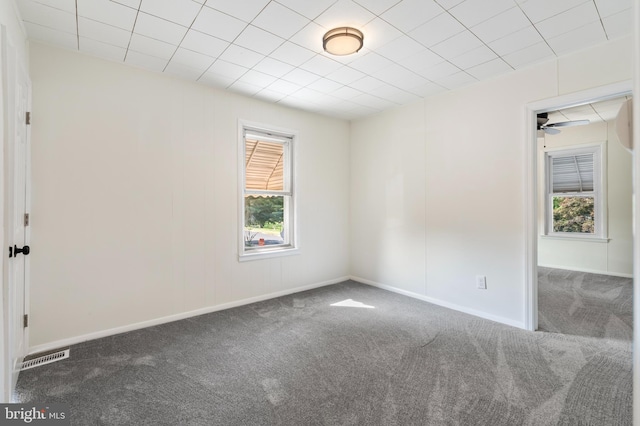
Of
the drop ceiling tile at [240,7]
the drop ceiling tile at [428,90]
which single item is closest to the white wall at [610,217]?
the drop ceiling tile at [428,90]

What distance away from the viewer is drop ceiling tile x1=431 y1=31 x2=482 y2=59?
2438mm

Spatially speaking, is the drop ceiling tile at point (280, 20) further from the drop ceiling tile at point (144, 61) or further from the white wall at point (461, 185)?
the white wall at point (461, 185)

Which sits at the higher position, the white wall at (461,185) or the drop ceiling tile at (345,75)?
the drop ceiling tile at (345,75)

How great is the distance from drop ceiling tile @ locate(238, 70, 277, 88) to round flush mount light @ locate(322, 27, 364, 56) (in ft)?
2.95

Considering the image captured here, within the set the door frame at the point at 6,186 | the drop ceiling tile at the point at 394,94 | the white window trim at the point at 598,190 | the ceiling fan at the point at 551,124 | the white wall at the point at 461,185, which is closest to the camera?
the door frame at the point at 6,186

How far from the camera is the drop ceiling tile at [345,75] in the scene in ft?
9.93

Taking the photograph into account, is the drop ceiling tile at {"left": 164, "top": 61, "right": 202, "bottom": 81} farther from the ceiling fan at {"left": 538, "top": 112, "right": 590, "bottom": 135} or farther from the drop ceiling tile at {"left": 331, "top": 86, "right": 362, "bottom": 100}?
the ceiling fan at {"left": 538, "top": 112, "right": 590, "bottom": 135}

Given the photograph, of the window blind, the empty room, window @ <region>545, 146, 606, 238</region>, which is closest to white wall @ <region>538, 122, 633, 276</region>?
window @ <region>545, 146, 606, 238</region>

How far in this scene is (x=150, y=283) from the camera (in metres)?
3.03

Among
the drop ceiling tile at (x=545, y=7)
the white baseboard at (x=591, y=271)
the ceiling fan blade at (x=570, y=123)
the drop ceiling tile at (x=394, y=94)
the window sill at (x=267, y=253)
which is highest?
the drop ceiling tile at (x=394, y=94)

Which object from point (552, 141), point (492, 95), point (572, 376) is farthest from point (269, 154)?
point (552, 141)

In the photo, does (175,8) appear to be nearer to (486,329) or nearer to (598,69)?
(598,69)

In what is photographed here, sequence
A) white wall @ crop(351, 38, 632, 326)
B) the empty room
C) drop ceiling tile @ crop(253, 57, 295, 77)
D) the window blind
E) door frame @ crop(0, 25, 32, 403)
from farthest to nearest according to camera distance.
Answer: the window blind, white wall @ crop(351, 38, 632, 326), drop ceiling tile @ crop(253, 57, 295, 77), the empty room, door frame @ crop(0, 25, 32, 403)

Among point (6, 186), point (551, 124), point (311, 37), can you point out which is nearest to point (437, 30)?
point (311, 37)
